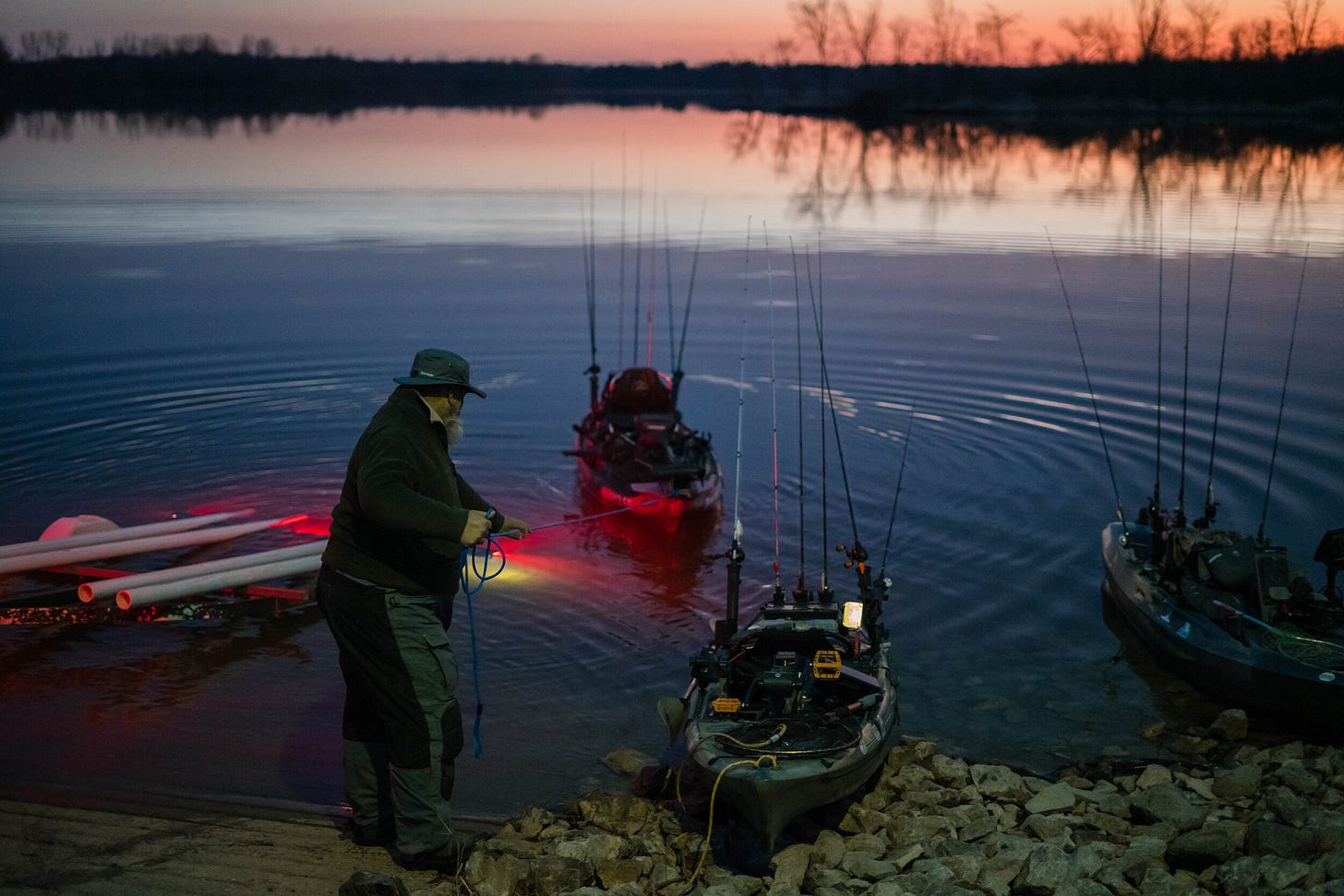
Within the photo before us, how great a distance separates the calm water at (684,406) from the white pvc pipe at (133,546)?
1.79 feet

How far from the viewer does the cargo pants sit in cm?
679

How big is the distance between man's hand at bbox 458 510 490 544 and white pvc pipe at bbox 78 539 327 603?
534 centimetres

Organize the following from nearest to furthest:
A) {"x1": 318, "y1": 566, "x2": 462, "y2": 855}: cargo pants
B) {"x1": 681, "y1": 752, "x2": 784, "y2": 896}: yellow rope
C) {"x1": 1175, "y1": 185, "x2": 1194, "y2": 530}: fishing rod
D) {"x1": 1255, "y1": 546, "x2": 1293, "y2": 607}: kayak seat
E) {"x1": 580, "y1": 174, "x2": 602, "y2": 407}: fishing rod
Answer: {"x1": 318, "y1": 566, "x2": 462, "y2": 855}: cargo pants, {"x1": 681, "y1": 752, "x2": 784, "y2": 896}: yellow rope, {"x1": 1255, "y1": 546, "x2": 1293, "y2": 607}: kayak seat, {"x1": 1175, "y1": 185, "x2": 1194, "y2": 530}: fishing rod, {"x1": 580, "y1": 174, "x2": 602, "y2": 407}: fishing rod

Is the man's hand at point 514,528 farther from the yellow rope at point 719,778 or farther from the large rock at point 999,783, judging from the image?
the large rock at point 999,783

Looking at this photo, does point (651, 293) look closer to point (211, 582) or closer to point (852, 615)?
point (211, 582)

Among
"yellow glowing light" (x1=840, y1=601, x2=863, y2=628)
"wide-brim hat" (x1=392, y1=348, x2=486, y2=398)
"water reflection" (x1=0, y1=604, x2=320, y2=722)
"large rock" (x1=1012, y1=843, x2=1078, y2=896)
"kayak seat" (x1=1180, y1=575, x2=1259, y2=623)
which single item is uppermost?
"wide-brim hat" (x1=392, y1=348, x2=486, y2=398)

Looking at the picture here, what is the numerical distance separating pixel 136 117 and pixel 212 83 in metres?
45.7

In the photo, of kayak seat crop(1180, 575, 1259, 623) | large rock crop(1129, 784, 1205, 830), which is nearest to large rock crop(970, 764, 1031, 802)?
large rock crop(1129, 784, 1205, 830)

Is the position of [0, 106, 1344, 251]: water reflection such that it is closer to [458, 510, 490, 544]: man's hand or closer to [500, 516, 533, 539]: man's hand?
[500, 516, 533, 539]: man's hand

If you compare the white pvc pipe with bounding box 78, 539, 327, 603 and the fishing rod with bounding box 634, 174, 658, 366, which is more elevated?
the fishing rod with bounding box 634, 174, 658, 366

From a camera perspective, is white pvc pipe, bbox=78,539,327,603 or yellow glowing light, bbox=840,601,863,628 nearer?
yellow glowing light, bbox=840,601,863,628

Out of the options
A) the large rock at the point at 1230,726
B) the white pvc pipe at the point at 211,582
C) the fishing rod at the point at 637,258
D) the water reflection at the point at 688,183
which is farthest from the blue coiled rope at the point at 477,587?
the water reflection at the point at 688,183

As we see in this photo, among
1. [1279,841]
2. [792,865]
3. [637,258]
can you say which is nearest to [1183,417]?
[1279,841]

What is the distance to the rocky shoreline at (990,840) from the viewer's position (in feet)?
23.4
